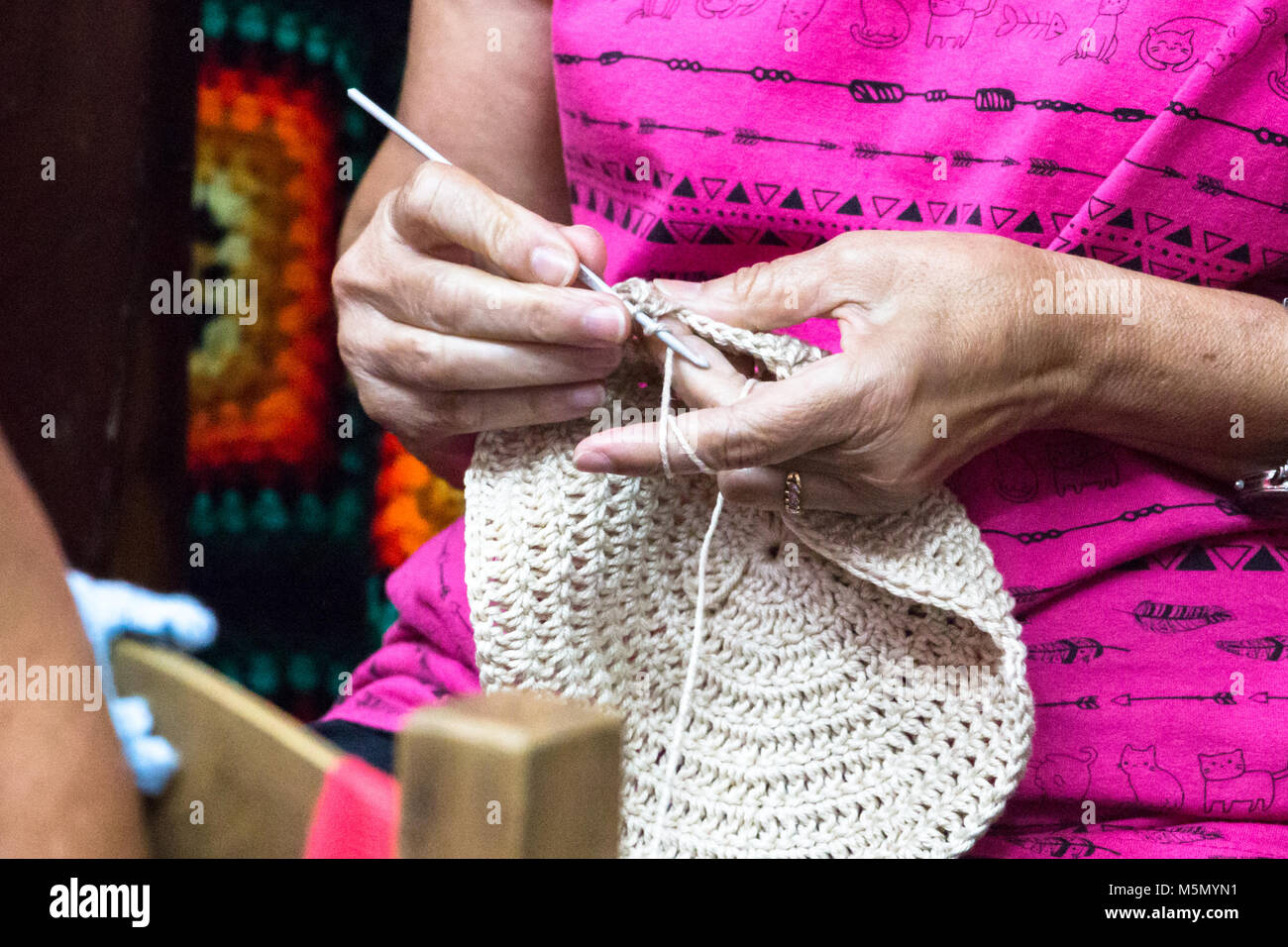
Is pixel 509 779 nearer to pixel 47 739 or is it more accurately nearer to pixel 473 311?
pixel 47 739

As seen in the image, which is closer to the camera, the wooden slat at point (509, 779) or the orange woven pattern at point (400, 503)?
the wooden slat at point (509, 779)

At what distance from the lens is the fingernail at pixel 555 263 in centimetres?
51

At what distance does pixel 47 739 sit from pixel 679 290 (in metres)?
0.35

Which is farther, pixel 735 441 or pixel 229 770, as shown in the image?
pixel 735 441

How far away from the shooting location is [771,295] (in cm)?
50

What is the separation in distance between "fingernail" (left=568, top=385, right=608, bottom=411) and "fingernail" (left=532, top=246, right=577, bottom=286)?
6 centimetres

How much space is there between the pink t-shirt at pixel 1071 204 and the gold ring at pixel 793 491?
106 mm

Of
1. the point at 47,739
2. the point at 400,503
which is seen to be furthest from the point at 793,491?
the point at 400,503

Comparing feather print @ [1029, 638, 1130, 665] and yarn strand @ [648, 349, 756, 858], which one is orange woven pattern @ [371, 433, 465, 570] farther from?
feather print @ [1029, 638, 1130, 665]

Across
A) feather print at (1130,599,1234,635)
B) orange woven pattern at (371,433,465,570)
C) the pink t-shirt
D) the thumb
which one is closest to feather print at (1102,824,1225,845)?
the pink t-shirt

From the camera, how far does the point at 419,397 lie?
609 mm

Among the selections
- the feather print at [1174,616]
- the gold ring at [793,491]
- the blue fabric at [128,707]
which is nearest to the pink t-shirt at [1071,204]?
the feather print at [1174,616]

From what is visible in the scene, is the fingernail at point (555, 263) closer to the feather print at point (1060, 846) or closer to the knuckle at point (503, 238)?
the knuckle at point (503, 238)
